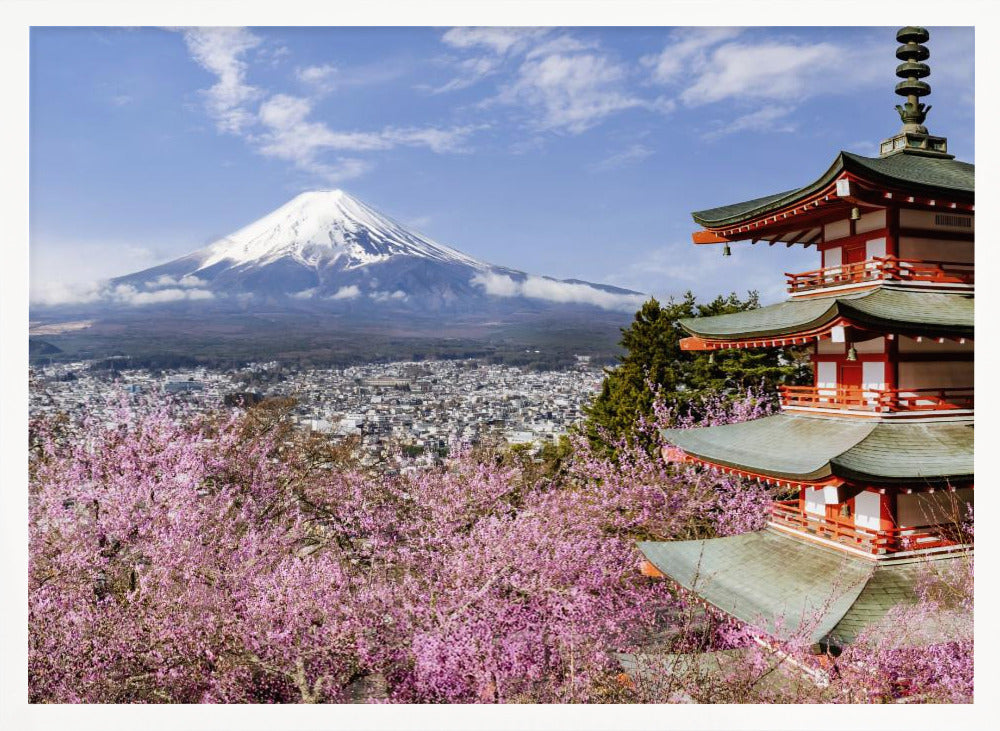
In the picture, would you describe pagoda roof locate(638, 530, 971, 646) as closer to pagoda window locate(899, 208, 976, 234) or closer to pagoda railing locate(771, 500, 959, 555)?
pagoda railing locate(771, 500, 959, 555)

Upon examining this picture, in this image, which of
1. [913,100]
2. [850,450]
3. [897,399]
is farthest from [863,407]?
[913,100]

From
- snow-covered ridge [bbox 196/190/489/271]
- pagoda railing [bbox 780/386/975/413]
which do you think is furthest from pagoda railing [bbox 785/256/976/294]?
snow-covered ridge [bbox 196/190/489/271]

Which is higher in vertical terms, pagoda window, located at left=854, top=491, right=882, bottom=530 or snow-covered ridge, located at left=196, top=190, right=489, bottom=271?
snow-covered ridge, located at left=196, top=190, right=489, bottom=271

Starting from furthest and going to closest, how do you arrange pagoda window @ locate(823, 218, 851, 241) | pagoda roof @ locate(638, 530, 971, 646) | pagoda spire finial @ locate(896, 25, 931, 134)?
pagoda window @ locate(823, 218, 851, 241) < pagoda spire finial @ locate(896, 25, 931, 134) < pagoda roof @ locate(638, 530, 971, 646)

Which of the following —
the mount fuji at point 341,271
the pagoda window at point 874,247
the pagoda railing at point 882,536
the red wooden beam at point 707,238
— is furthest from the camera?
the mount fuji at point 341,271

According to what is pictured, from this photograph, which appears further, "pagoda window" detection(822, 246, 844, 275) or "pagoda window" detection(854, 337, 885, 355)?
"pagoda window" detection(822, 246, 844, 275)

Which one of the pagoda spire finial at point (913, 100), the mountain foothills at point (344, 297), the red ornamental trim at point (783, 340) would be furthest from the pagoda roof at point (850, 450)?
the mountain foothills at point (344, 297)

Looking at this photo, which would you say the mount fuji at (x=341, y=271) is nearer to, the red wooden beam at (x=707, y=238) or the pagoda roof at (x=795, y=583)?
the red wooden beam at (x=707, y=238)

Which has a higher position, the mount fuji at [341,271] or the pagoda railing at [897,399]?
the mount fuji at [341,271]

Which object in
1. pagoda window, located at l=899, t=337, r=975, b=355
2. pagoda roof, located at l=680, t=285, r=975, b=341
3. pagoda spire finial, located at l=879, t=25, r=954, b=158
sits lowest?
pagoda window, located at l=899, t=337, r=975, b=355
